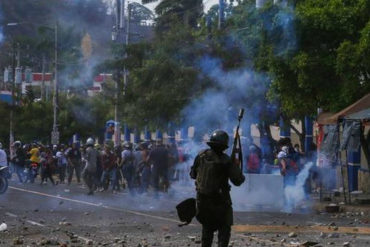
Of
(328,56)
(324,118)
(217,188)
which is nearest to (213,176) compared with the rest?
(217,188)

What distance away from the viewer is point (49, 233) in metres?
15.2

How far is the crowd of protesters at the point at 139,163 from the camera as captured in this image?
2583 centimetres

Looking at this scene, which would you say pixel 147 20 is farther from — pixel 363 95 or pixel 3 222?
pixel 3 222

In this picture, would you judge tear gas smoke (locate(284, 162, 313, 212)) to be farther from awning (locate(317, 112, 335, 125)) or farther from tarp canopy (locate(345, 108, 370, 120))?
tarp canopy (locate(345, 108, 370, 120))

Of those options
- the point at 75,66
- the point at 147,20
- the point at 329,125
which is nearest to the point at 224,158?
the point at 329,125

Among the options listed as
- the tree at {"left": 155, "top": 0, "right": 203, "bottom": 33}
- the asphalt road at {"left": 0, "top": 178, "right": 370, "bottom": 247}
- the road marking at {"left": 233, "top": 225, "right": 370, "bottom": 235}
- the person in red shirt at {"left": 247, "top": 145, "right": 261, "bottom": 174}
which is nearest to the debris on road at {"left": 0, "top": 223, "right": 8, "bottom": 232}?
the asphalt road at {"left": 0, "top": 178, "right": 370, "bottom": 247}

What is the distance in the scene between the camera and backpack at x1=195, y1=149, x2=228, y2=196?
10086 mm

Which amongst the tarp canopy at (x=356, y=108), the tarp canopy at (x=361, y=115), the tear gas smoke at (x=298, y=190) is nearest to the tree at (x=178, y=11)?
the tear gas smoke at (x=298, y=190)

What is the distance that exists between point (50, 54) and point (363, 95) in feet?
110

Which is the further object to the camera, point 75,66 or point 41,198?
point 75,66

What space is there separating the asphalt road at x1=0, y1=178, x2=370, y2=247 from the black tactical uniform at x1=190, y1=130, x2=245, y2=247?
3.33 metres

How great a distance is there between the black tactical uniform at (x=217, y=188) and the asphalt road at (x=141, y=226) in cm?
333

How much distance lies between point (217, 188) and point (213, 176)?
141 millimetres

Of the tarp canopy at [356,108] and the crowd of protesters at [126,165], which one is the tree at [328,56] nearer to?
A: the tarp canopy at [356,108]
